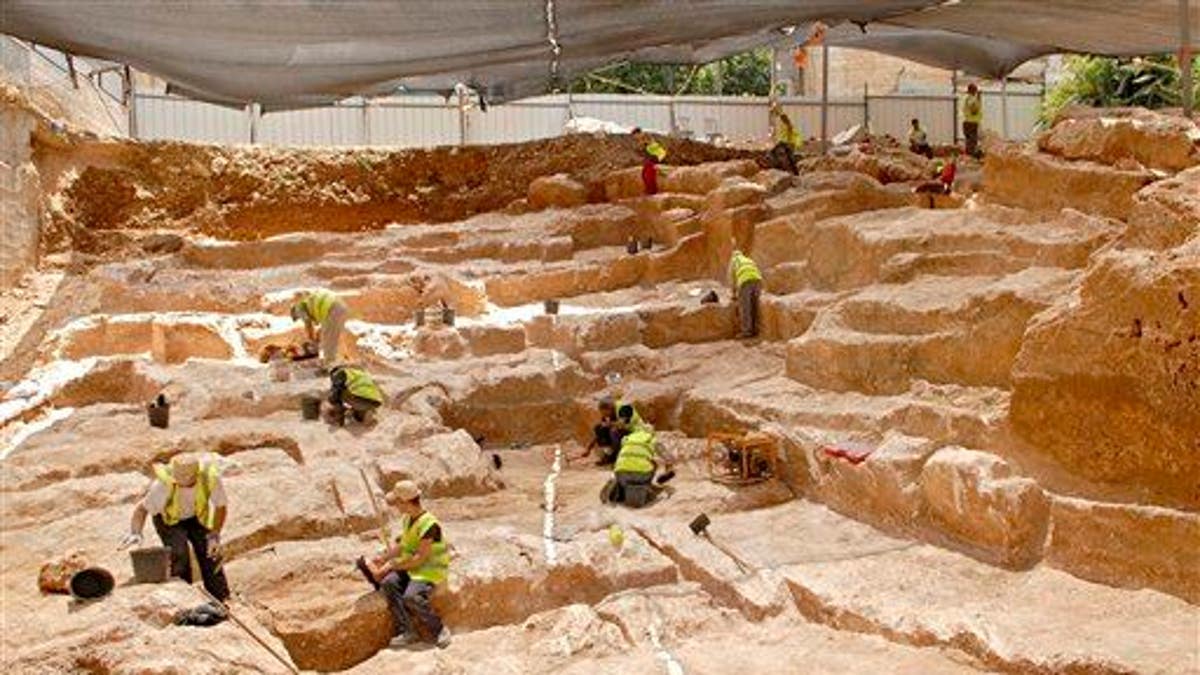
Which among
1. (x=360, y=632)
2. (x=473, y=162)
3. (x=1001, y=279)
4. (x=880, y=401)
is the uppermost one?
(x=473, y=162)

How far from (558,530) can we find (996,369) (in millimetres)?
3577

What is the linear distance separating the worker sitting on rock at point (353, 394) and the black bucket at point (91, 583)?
13.2 feet

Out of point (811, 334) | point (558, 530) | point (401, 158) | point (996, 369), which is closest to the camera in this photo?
point (558, 530)

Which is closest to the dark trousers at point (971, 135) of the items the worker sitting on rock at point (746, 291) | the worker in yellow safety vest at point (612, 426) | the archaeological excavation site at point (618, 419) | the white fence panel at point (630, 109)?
the archaeological excavation site at point (618, 419)

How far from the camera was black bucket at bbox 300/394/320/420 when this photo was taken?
388 inches

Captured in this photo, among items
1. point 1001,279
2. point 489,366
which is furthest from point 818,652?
point 489,366

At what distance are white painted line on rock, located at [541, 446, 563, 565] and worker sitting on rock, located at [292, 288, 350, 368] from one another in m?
2.47

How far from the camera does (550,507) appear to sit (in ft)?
29.0

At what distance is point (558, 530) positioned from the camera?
25.6ft

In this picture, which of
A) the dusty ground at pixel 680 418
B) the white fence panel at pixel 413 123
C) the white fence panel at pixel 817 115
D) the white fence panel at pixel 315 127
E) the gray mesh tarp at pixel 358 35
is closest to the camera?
the dusty ground at pixel 680 418

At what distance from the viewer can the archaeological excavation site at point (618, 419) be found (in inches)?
236

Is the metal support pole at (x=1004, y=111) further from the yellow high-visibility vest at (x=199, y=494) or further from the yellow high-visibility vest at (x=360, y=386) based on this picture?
the yellow high-visibility vest at (x=199, y=494)

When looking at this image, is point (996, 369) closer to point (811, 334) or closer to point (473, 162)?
point (811, 334)

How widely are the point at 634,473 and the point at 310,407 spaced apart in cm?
301
